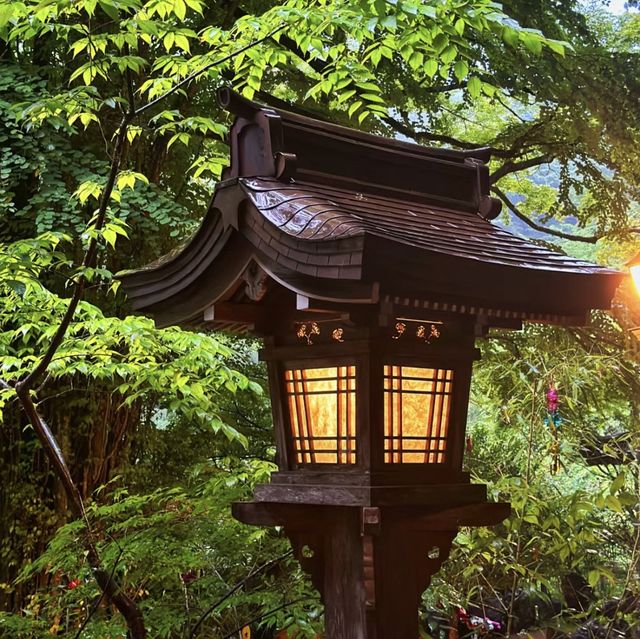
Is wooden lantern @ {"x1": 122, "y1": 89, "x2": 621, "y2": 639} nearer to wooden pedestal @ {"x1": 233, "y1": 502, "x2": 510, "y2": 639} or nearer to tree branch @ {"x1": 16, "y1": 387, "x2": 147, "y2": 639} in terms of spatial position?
wooden pedestal @ {"x1": 233, "y1": 502, "x2": 510, "y2": 639}

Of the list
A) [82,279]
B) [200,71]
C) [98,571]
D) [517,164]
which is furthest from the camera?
[517,164]

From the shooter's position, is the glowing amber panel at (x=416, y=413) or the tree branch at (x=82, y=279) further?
the tree branch at (x=82, y=279)

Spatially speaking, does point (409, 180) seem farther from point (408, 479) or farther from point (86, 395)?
point (86, 395)

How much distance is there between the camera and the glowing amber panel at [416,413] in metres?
2.48

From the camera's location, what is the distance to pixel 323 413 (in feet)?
8.37

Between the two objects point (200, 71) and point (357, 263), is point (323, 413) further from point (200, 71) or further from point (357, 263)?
point (200, 71)

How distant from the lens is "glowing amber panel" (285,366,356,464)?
2.48 m

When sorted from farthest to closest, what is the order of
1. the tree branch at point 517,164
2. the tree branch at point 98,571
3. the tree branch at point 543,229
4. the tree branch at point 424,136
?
the tree branch at point 543,229 < the tree branch at point 517,164 < the tree branch at point 424,136 < the tree branch at point 98,571

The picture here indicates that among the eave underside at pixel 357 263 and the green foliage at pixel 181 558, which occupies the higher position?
the eave underside at pixel 357 263

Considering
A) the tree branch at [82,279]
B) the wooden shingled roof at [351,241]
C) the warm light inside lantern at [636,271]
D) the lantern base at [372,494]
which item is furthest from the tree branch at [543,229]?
the tree branch at [82,279]

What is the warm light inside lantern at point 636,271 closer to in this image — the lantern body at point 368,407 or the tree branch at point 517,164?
the lantern body at point 368,407

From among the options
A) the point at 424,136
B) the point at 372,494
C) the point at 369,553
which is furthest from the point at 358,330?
the point at 424,136

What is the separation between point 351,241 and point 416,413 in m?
0.76

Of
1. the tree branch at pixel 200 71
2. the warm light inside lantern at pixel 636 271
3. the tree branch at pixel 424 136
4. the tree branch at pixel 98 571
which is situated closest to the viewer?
the tree branch at pixel 200 71
